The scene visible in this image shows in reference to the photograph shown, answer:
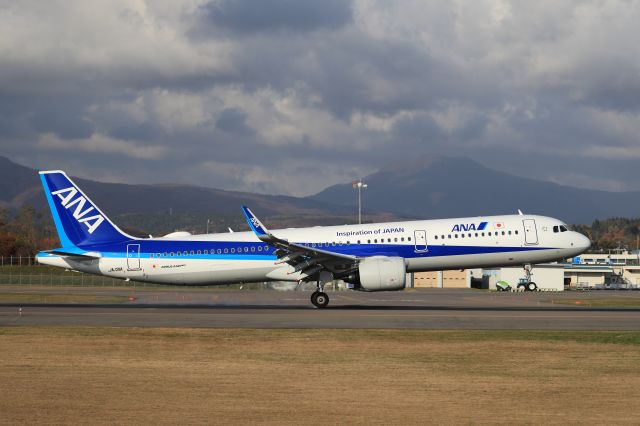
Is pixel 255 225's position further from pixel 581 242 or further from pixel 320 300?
pixel 581 242

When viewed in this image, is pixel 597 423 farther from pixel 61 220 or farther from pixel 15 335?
pixel 61 220

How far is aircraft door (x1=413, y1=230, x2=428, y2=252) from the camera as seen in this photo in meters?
42.4

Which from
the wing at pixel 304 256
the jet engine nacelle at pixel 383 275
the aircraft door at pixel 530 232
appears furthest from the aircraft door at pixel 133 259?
the aircraft door at pixel 530 232

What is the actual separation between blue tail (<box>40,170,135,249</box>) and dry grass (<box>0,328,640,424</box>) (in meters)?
15.1

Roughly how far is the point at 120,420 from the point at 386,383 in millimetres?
6292

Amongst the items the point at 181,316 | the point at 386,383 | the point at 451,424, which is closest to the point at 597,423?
the point at 451,424

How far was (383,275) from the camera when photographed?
132 feet

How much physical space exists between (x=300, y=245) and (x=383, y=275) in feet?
14.4

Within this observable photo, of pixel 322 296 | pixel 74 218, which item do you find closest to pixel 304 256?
pixel 322 296

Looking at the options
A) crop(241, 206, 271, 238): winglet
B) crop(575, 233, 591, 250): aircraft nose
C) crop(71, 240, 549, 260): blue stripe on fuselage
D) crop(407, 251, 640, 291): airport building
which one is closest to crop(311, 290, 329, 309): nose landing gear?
crop(71, 240, 549, 260): blue stripe on fuselage

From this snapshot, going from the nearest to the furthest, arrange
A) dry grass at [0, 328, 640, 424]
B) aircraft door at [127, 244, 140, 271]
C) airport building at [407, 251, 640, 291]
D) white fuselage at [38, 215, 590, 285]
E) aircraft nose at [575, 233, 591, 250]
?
1. dry grass at [0, 328, 640, 424]
2. white fuselage at [38, 215, 590, 285]
3. aircraft door at [127, 244, 140, 271]
4. aircraft nose at [575, 233, 591, 250]
5. airport building at [407, 251, 640, 291]

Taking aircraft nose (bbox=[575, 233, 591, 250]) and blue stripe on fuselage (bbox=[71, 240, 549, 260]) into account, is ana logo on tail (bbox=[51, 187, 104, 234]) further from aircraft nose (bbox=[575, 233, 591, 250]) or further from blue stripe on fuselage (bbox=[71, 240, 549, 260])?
aircraft nose (bbox=[575, 233, 591, 250])

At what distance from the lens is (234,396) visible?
58.2 ft

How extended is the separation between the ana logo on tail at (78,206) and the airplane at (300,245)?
51 millimetres
